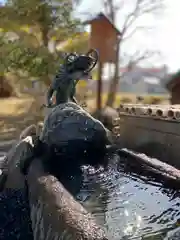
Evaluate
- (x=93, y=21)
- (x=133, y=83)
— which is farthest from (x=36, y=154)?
(x=133, y=83)

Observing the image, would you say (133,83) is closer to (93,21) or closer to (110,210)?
(93,21)

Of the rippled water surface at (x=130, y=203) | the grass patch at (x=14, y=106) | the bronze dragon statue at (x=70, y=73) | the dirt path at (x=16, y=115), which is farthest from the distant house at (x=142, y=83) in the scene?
the rippled water surface at (x=130, y=203)

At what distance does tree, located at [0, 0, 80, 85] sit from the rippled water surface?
8.56 metres

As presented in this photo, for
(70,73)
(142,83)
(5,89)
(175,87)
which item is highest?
(70,73)

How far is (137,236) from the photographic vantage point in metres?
2.63

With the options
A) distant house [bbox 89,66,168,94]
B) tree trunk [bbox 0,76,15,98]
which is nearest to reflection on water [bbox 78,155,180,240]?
tree trunk [bbox 0,76,15,98]

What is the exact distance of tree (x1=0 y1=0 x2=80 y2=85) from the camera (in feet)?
40.8

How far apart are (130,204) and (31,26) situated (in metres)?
12.1

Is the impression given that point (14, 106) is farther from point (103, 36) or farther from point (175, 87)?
A: point (175, 87)

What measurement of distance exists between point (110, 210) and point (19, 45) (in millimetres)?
10431

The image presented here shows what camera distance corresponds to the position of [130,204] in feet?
11.6

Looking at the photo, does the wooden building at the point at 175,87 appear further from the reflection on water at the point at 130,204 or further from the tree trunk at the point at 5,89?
the tree trunk at the point at 5,89

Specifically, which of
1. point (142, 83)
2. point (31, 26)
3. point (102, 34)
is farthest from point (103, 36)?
point (142, 83)

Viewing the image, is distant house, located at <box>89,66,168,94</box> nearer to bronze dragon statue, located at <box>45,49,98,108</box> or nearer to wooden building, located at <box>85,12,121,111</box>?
wooden building, located at <box>85,12,121,111</box>
